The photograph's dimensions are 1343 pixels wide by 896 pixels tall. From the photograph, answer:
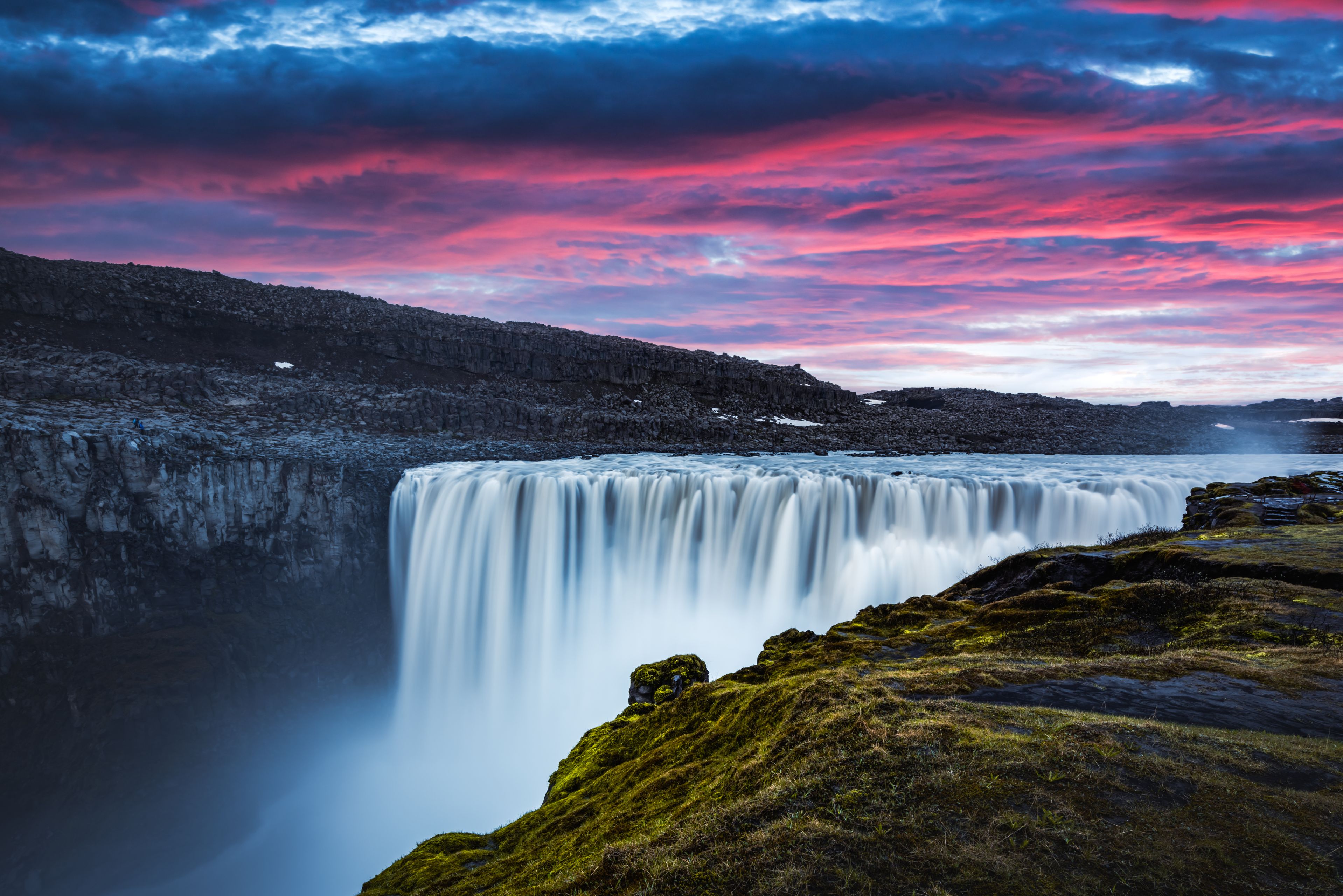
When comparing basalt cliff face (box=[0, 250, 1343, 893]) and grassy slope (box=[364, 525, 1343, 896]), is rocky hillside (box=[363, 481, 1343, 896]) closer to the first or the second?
grassy slope (box=[364, 525, 1343, 896])

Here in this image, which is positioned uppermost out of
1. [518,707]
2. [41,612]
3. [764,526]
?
[764,526]

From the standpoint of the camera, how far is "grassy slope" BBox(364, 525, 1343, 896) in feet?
10.3

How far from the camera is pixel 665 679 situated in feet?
31.0

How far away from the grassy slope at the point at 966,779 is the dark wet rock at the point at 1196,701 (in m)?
0.17

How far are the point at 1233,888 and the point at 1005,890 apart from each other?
3.45 feet

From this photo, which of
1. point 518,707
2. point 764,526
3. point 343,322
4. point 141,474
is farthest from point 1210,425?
point 343,322

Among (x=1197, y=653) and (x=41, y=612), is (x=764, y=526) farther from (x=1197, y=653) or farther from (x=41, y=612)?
(x=41, y=612)

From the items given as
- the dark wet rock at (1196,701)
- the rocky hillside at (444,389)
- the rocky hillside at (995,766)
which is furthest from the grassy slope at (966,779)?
the rocky hillside at (444,389)

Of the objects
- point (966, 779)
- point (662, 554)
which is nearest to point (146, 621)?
point (662, 554)

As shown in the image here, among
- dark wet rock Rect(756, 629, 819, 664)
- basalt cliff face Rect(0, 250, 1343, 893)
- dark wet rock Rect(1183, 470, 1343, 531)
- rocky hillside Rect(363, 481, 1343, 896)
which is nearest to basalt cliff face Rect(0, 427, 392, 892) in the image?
basalt cliff face Rect(0, 250, 1343, 893)

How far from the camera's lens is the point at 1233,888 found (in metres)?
2.90

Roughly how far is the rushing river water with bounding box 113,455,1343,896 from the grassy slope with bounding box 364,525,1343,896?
1452cm

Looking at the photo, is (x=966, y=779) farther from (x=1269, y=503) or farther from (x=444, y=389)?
(x=444, y=389)

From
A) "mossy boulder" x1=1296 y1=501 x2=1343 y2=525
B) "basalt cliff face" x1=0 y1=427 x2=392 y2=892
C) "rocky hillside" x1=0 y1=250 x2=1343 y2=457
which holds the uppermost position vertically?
"rocky hillside" x1=0 y1=250 x2=1343 y2=457
